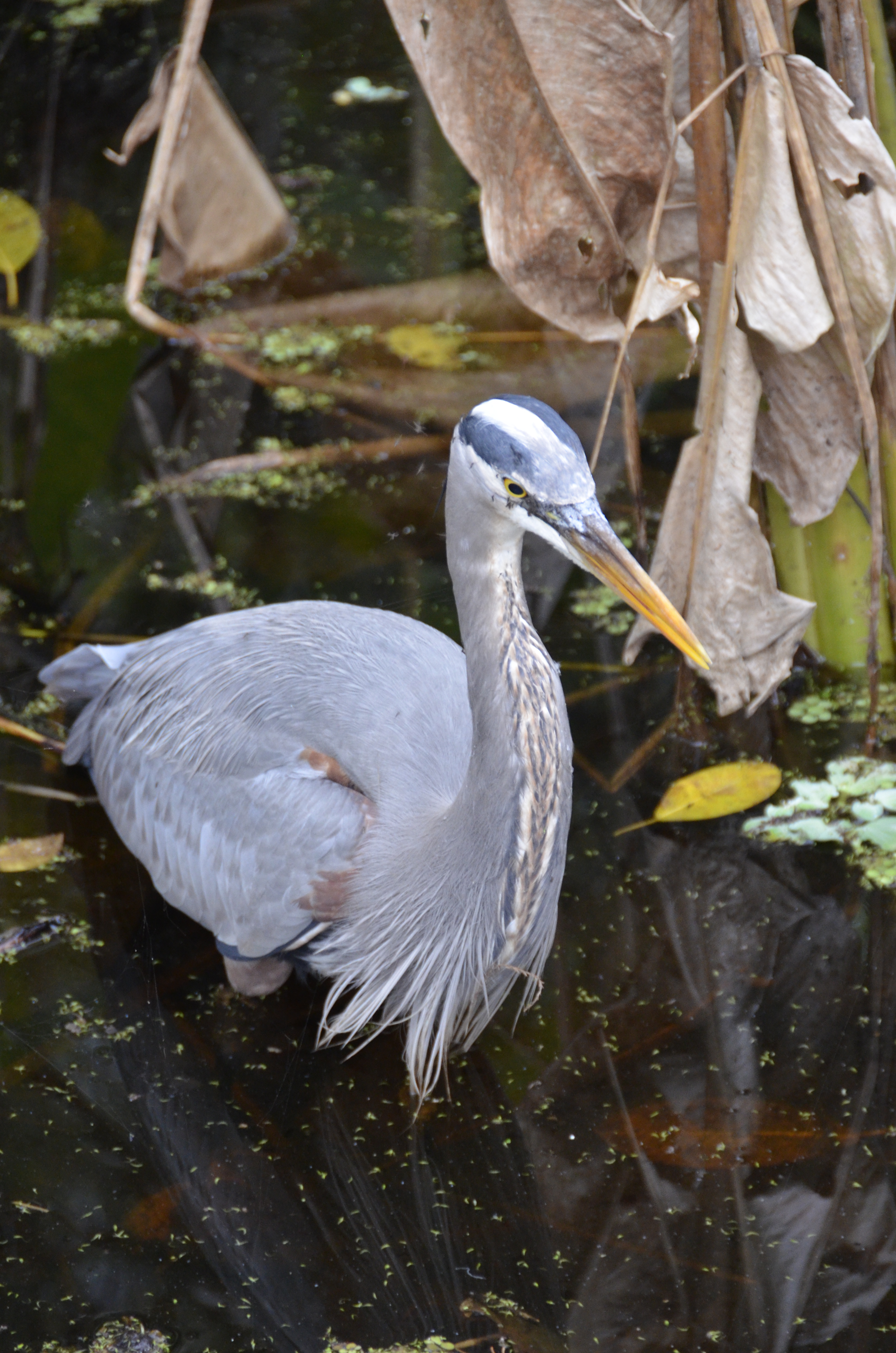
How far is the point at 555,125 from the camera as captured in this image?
2307mm

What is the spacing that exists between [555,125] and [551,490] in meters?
1.03

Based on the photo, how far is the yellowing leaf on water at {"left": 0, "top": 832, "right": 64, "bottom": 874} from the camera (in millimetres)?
2545

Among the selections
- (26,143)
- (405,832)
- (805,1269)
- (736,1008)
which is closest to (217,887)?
(405,832)

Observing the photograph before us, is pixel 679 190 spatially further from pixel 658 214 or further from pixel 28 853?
pixel 28 853

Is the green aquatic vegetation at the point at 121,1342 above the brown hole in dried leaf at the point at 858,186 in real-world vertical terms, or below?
below

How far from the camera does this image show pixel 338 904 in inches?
82.4

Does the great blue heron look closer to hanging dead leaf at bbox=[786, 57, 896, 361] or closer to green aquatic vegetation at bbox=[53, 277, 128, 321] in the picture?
hanging dead leaf at bbox=[786, 57, 896, 361]

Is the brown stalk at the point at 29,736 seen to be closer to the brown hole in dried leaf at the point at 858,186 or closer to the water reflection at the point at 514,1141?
the water reflection at the point at 514,1141

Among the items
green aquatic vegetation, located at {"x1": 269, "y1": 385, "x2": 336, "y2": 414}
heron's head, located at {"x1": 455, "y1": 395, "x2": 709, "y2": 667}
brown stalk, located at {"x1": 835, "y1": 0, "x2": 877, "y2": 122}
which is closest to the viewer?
heron's head, located at {"x1": 455, "y1": 395, "x2": 709, "y2": 667}

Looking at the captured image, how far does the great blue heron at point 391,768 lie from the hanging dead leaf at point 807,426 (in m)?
0.73

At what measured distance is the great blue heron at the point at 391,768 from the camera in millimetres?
1698

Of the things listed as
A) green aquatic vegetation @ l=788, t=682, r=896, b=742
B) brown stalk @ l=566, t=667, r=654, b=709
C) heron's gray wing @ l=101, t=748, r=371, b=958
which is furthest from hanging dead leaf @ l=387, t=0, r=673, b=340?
heron's gray wing @ l=101, t=748, r=371, b=958

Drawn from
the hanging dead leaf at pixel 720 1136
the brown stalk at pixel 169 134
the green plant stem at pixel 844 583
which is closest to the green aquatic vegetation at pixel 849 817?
the green plant stem at pixel 844 583

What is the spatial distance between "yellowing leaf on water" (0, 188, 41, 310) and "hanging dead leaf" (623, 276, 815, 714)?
2744 mm
